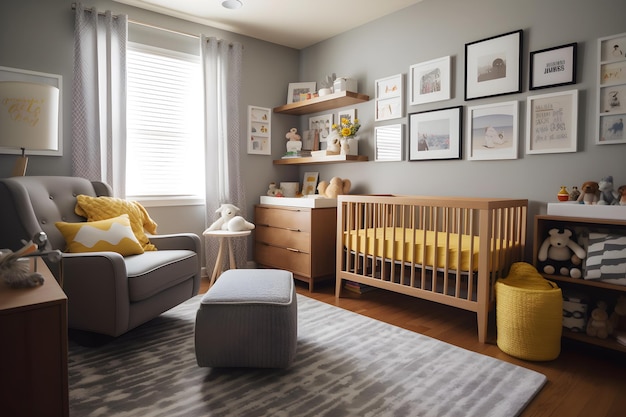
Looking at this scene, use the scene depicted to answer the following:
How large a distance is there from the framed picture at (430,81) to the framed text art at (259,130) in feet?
4.84

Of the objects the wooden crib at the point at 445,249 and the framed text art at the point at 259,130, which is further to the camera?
the framed text art at the point at 259,130

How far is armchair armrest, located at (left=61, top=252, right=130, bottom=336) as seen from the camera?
73.1 inches

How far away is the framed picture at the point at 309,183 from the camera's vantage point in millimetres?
3957

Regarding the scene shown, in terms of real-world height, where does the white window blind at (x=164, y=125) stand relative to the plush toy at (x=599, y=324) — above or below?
above

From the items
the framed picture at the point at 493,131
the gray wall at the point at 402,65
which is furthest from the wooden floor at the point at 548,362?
the framed picture at the point at 493,131

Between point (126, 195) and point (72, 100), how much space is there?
78 centimetres

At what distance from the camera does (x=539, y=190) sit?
2465mm

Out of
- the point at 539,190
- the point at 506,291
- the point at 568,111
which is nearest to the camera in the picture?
the point at 506,291

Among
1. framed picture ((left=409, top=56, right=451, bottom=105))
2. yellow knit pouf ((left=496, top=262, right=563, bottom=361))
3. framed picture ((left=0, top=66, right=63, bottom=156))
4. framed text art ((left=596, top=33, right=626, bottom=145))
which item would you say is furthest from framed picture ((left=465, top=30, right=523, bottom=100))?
framed picture ((left=0, top=66, right=63, bottom=156))

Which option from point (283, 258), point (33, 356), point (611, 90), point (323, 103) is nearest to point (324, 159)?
point (323, 103)

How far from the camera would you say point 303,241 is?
3.26m

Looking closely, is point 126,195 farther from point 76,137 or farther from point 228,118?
point 228,118

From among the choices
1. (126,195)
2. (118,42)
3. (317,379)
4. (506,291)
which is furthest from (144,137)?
(506,291)

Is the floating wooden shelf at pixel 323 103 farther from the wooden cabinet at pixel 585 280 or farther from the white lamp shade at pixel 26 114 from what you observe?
the white lamp shade at pixel 26 114
